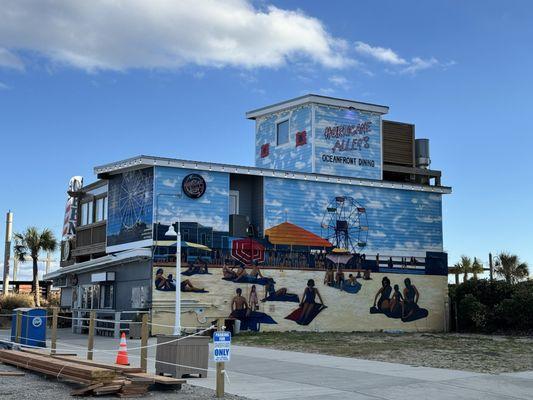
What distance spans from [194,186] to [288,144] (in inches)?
331

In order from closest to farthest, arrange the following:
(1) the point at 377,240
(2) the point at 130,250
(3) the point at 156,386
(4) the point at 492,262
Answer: (3) the point at 156,386, (2) the point at 130,250, (1) the point at 377,240, (4) the point at 492,262

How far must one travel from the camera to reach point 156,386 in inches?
526

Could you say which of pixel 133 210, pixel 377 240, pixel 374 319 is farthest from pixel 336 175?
pixel 133 210

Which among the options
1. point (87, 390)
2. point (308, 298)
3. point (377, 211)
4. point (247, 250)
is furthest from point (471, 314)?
point (87, 390)

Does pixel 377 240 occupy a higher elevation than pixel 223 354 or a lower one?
higher

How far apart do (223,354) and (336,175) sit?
24.6 metres

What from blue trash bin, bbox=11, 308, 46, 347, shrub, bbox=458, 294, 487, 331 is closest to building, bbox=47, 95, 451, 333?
shrub, bbox=458, 294, 487, 331

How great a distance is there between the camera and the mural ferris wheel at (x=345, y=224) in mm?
35000

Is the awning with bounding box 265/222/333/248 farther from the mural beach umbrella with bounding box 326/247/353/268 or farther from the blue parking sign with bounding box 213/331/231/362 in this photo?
the blue parking sign with bounding box 213/331/231/362

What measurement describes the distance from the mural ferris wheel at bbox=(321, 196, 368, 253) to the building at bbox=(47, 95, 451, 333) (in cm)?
6

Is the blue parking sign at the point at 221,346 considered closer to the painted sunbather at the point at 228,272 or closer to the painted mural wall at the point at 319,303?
the painted mural wall at the point at 319,303

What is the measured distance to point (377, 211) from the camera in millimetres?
36531

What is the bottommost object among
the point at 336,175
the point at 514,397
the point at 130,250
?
the point at 514,397

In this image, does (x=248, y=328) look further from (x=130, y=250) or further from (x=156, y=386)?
(x=156, y=386)
